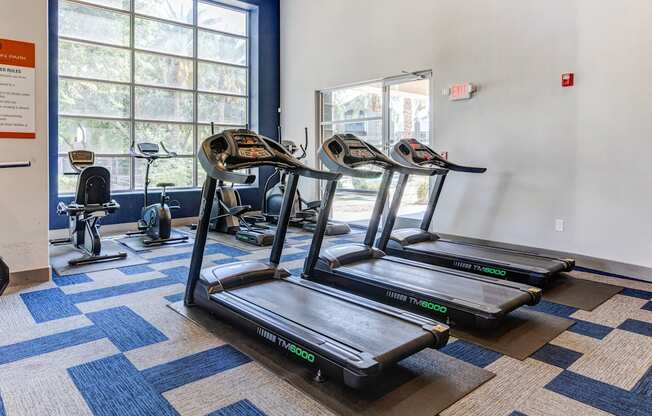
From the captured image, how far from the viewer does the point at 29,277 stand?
4.12 metres

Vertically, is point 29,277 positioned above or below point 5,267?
below

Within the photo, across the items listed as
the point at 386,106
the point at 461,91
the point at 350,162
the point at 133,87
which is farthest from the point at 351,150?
the point at 133,87

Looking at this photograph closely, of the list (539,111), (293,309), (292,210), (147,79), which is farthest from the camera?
(147,79)

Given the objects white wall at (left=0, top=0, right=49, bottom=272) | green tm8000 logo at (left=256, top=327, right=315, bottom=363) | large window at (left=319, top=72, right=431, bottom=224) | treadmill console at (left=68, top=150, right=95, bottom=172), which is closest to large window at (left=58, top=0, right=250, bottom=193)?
treadmill console at (left=68, top=150, right=95, bottom=172)

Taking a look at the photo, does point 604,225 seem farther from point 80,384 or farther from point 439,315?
point 80,384

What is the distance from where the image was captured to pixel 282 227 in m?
3.81

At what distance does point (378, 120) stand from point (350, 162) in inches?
133

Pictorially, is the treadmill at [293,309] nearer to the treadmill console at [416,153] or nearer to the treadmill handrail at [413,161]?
the treadmill handrail at [413,161]

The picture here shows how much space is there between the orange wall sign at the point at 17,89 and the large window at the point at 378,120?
15.6 feet

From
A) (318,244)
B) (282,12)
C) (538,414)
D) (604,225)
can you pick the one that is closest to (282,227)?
(318,244)

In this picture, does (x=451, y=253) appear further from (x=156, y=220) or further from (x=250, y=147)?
(x=156, y=220)

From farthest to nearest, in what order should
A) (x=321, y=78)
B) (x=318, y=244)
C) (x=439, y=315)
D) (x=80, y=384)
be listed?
(x=321, y=78), (x=318, y=244), (x=439, y=315), (x=80, y=384)

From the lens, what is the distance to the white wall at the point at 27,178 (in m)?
3.91

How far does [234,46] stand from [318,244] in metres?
5.85
